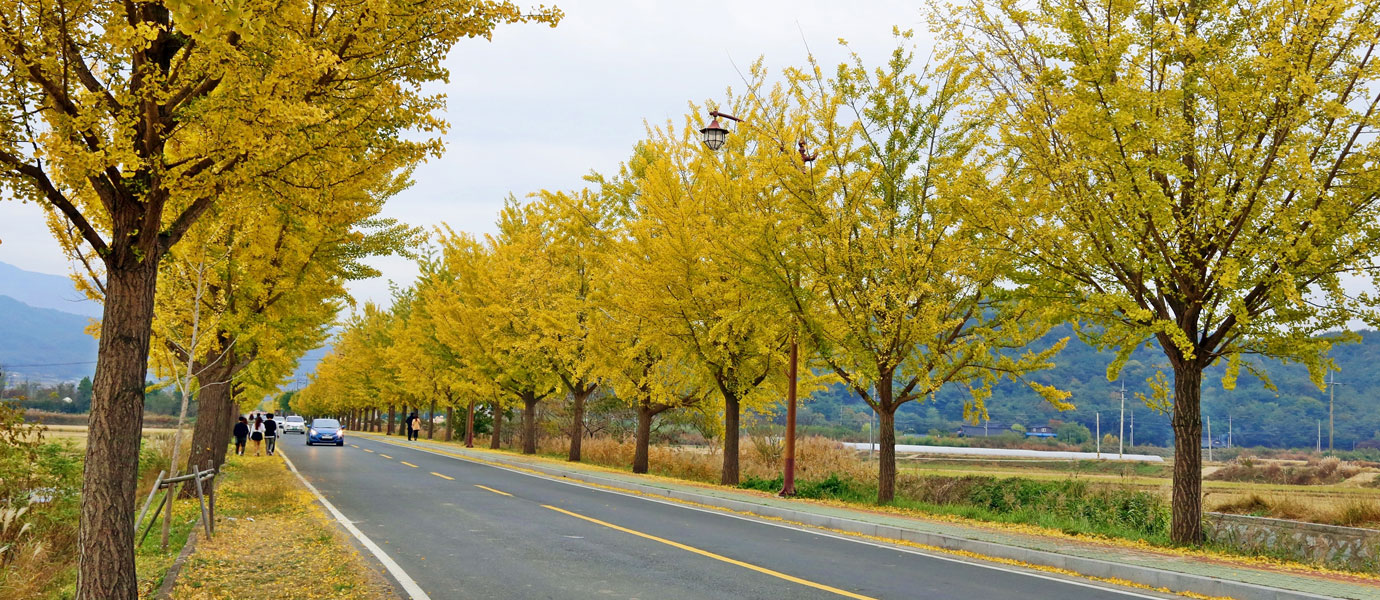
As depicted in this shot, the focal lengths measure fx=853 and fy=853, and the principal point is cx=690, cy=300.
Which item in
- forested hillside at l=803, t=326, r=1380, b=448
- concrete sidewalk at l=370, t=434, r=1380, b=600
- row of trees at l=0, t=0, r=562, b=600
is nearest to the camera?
row of trees at l=0, t=0, r=562, b=600

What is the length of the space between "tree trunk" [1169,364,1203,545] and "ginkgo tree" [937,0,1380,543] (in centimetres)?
2

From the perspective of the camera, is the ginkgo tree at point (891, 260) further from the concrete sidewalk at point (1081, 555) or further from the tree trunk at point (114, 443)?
the tree trunk at point (114, 443)

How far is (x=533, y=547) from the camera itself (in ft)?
35.8

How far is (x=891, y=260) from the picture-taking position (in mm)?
16734

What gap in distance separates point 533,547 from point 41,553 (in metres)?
5.49

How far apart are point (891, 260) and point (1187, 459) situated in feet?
20.4

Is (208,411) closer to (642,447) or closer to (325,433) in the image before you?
(642,447)

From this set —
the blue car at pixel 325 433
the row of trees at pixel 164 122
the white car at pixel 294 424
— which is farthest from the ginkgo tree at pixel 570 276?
the white car at pixel 294 424

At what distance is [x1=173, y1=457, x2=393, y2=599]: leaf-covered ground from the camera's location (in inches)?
314

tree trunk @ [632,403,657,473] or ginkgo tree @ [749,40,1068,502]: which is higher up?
ginkgo tree @ [749,40,1068,502]

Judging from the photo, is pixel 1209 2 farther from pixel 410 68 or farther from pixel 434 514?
pixel 434 514

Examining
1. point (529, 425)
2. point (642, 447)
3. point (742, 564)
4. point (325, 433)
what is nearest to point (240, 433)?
point (529, 425)

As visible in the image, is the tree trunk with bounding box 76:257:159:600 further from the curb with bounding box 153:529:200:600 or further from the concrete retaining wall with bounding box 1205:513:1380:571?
the concrete retaining wall with bounding box 1205:513:1380:571


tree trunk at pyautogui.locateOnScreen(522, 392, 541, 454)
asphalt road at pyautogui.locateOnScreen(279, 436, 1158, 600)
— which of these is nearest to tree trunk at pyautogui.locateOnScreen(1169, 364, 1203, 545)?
asphalt road at pyautogui.locateOnScreen(279, 436, 1158, 600)
